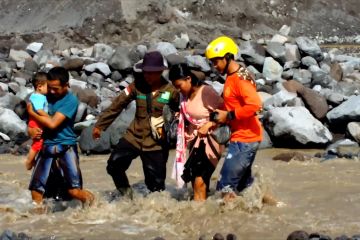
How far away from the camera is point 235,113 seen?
21.2ft

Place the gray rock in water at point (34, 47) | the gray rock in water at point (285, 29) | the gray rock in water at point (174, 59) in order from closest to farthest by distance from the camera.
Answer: the gray rock in water at point (174, 59) < the gray rock in water at point (34, 47) < the gray rock in water at point (285, 29)

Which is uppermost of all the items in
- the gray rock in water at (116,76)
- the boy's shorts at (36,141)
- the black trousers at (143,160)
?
the boy's shorts at (36,141)

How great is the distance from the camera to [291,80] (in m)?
14.6

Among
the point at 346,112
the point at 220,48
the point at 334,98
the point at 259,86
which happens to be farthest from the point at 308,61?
the point at 220,48

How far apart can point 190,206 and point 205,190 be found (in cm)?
24

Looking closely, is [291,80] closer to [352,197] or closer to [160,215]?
[352,197]

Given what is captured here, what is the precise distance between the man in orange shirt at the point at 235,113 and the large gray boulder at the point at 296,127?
4739mm

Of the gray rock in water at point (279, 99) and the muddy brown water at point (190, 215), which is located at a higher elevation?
the muddy brown water at point (190, 215)

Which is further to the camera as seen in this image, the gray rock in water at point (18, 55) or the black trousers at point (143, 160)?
the gray rock in water at point (18, 55)

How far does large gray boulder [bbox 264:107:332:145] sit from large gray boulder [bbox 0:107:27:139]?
416cm

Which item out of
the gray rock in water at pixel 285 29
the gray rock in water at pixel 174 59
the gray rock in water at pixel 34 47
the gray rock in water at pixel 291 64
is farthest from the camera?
the gray rock in water at pixel 285 29

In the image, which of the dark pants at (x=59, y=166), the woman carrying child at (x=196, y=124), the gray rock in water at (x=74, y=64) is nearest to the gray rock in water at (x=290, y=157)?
the woman carrying child at (x=196, y=124)

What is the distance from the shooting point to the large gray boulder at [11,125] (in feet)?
41.0

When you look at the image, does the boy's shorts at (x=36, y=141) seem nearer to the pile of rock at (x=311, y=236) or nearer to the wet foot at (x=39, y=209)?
the wet foot at (x=39, y=209)
